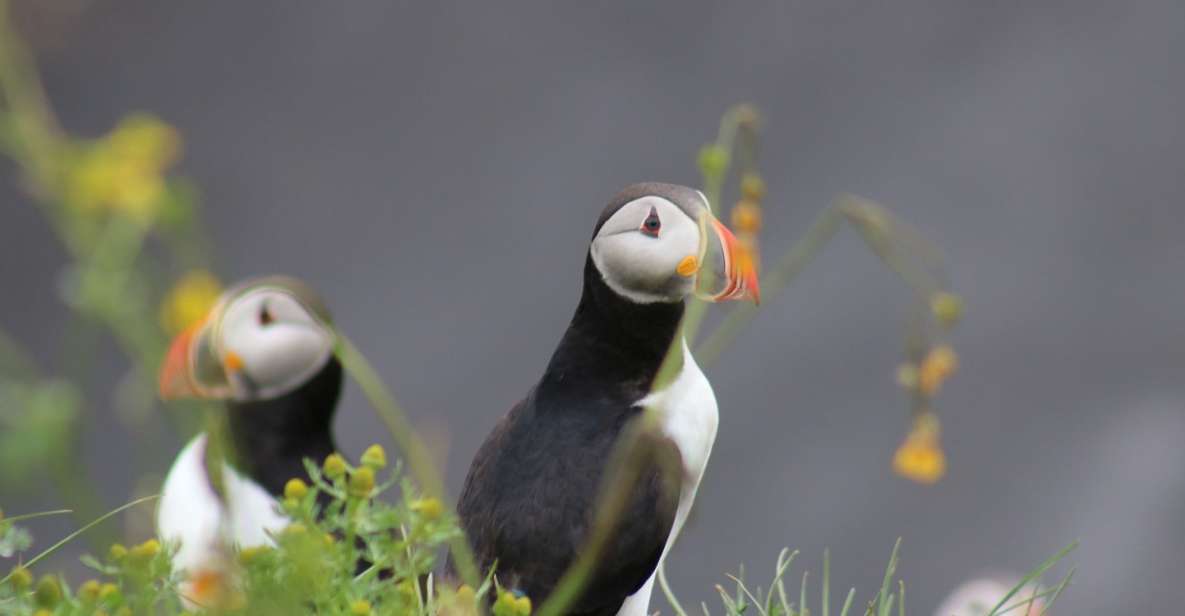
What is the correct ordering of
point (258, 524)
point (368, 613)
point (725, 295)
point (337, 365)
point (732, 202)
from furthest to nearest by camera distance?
point (732, 202) < point (337, 365) < point (258, 524) < point (725, 295) < point (368, 613)

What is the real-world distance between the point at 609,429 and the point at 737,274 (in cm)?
24

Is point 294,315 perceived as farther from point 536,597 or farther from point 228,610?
point 228,610

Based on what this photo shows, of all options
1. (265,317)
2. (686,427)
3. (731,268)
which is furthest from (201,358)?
(731,268)

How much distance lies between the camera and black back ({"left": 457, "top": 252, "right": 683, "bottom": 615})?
1.17 meters

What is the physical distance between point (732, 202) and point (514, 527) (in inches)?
93.9

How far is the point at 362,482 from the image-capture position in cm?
74

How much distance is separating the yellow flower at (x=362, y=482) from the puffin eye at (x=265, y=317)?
0.89 meters

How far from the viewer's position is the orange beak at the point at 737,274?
1002 mm

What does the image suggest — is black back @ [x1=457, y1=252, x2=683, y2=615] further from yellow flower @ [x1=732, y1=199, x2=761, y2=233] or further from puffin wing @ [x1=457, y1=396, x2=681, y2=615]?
yellow flower @ [x1=732, y1=199, x2=761, y2=233]

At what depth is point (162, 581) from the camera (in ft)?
2.76

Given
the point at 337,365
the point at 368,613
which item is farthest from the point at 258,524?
the point at 368,613

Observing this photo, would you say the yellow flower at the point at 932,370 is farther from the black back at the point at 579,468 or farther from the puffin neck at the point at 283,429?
the puffin neck at the point at 283,429

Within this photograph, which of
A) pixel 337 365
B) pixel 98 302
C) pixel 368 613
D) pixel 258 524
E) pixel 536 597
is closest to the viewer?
pixel 98 302

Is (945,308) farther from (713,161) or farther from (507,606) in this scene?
(507,606)
